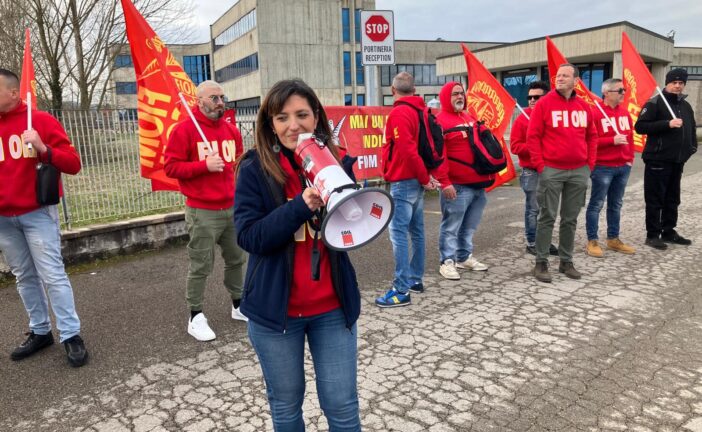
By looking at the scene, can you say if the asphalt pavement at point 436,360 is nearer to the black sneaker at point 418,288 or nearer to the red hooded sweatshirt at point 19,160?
the black sneaker at point 418,288

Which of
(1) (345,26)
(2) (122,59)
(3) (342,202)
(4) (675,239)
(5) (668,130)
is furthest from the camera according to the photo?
(1) (345,26)

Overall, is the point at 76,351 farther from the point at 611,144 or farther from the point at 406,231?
the point at 611,144

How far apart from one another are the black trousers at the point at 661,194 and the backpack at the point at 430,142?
10.8 ft

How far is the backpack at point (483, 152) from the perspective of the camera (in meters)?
5.23

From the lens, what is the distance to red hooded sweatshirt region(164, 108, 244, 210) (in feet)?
13.0

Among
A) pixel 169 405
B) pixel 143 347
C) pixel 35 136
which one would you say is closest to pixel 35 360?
pixel 143 347

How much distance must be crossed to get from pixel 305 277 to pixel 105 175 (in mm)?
5690

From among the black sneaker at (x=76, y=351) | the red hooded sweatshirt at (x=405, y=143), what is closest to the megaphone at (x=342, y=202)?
the black sneaker at (x=76, y=351)

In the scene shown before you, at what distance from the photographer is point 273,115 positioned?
77.8 inches

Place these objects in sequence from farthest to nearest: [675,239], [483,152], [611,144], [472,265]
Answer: [675,239], [611,144], [472,265], [483,152]

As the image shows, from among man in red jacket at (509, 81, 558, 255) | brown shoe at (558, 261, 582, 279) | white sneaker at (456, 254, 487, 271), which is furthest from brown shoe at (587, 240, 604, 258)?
white sneaker at (456, 254, 487, 271)

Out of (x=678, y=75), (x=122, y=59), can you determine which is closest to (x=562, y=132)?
(x=678, y=75)

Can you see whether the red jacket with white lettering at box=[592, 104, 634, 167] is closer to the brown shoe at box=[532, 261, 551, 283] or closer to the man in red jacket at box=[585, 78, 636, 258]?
the man in red jacket at box=[585, 78, 636, 258]

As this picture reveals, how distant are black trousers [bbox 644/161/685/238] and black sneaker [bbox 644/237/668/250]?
58 millimetres
